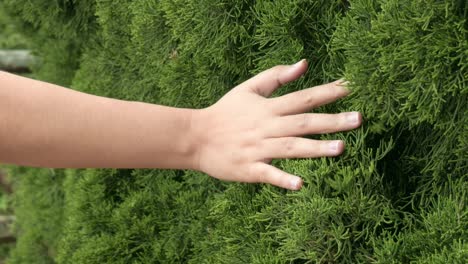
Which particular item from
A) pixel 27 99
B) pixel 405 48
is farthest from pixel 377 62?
pixel 27 99

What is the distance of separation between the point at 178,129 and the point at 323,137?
0.38m

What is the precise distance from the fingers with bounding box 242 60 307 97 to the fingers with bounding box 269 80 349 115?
0.16 feet

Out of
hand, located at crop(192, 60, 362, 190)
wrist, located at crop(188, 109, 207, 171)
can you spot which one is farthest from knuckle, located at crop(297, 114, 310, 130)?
wrist, located at crop(188, 109, 207, 171)

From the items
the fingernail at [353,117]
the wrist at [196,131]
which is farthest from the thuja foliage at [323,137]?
the wrist at [196,131]

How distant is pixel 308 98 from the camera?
149 cm

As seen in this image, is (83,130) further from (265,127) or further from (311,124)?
(311,124)

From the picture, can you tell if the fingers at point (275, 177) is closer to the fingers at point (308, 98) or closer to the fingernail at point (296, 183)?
the fingernail at point (296, 183)

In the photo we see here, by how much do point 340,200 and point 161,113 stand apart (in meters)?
0.52

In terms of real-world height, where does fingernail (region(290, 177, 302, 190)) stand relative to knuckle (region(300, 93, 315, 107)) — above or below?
below

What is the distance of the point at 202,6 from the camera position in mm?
1766

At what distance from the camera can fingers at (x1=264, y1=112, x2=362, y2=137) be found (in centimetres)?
142

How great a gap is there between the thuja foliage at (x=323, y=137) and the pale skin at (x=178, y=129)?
49 millimetres

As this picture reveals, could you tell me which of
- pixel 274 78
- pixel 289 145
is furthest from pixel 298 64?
pixel 289 145

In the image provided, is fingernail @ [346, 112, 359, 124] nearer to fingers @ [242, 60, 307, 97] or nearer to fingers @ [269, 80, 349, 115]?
fingers @ [269, 80, 349, 115]
